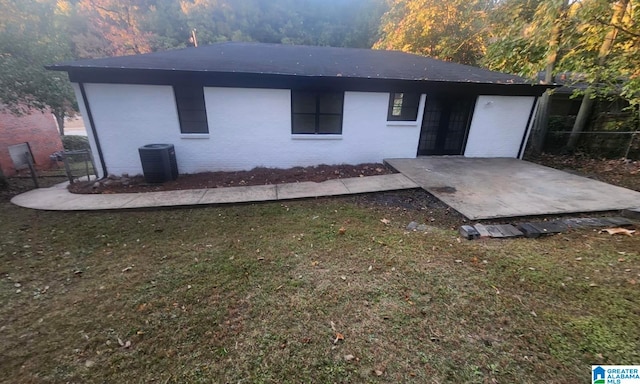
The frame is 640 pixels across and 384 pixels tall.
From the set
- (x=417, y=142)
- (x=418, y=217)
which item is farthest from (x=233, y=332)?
(x=417, y=142)

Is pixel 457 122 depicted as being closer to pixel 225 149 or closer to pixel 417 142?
pixel 417 142

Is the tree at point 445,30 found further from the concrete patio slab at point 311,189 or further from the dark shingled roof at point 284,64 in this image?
the concrete patio slab at point 311,189

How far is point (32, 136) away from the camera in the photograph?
12.4m

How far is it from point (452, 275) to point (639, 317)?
1508 mm

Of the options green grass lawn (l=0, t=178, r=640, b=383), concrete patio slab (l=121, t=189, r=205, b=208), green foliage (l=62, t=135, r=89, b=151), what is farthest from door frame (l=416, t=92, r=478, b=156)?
green foliage (l=62, t=135, r=89, b=151)

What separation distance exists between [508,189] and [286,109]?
573 cm

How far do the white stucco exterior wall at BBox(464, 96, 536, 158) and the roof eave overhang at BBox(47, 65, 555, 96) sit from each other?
270 millimetres

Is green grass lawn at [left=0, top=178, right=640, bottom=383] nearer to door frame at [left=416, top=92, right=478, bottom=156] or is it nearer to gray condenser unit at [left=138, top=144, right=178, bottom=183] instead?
gray condenser unit at [left=138, top=144, right=178, bottom=183]

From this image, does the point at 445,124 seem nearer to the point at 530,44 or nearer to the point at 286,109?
the point at 530,44

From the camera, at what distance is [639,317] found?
2.30 meters

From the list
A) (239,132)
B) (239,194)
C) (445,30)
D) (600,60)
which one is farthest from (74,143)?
(600,60)

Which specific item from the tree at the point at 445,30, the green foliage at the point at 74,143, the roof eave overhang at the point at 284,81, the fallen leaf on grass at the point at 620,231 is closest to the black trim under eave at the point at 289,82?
the roof eave overhang at the point at 284,81

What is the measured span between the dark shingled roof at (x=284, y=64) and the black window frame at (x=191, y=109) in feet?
1.85

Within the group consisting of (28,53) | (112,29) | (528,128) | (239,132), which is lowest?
(239,132)
